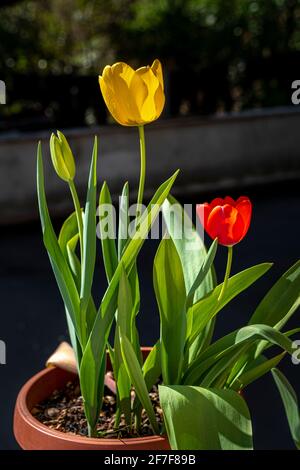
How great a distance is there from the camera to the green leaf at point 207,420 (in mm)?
795

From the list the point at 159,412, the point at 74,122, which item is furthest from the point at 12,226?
the point at 159,412

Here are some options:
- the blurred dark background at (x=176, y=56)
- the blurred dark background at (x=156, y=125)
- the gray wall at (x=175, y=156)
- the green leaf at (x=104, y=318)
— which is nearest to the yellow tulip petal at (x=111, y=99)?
the green leaf at (x=104, y=318)

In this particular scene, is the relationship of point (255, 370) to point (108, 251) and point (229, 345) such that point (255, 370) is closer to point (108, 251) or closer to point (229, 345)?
point (229, 345)

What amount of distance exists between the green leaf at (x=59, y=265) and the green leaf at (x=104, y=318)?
0.17ft

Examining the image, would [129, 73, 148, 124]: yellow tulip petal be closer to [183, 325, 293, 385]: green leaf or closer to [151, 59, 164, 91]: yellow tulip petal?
[151, 59, 164, 91]: yellow tulip petal

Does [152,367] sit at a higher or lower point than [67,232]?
lower

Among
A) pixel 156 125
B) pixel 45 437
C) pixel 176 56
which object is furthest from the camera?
Answer: pixel 176 56

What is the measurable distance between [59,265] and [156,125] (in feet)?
13.3

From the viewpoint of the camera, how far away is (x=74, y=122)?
5613mm

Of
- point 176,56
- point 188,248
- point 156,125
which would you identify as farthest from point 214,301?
point 176,56

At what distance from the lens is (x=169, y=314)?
0.97 metres

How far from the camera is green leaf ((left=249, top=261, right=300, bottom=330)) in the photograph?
0.99 m

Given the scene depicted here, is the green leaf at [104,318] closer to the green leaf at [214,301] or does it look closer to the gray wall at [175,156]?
A: the green leaf at [214,301]
